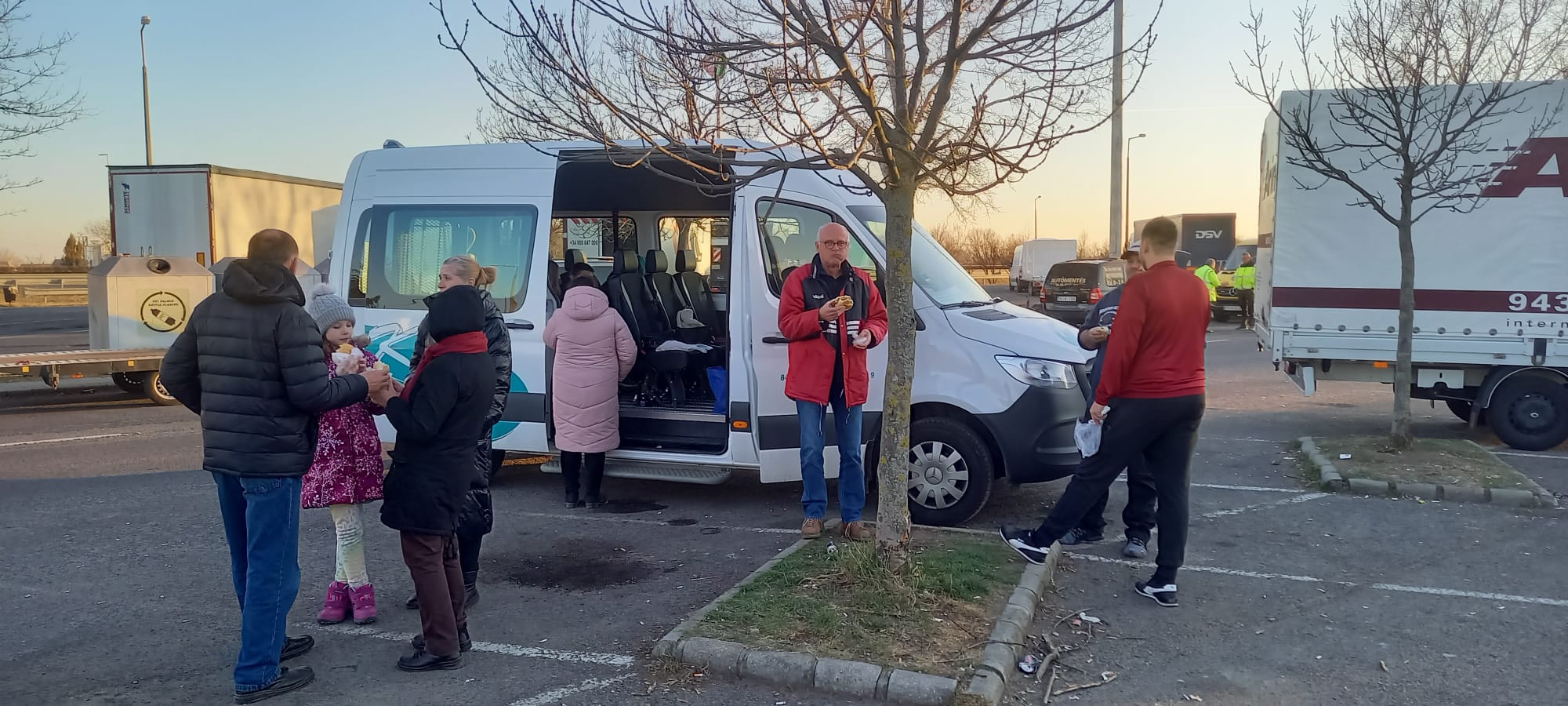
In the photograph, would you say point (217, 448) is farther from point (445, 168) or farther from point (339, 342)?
point (445, 168)

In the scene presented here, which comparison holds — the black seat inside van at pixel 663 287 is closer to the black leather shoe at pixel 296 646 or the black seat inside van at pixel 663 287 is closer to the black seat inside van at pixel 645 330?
the black seat inside van at pixel 645 330

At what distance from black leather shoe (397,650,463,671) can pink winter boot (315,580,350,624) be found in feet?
2.44

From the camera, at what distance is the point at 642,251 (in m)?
9.57

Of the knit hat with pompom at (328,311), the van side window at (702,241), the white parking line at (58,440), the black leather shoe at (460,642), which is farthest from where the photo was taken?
the white parking line at (58,440)

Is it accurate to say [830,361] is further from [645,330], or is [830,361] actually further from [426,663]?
[645,330]

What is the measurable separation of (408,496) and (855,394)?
102 inches

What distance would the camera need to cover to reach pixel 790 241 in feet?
22.8

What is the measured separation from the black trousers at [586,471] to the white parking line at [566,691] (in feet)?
10.0

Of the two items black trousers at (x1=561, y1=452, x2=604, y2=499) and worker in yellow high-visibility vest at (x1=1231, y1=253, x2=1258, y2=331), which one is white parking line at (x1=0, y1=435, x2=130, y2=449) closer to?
black trousers at (x1=561, y1=452, x2=604, y2=499)

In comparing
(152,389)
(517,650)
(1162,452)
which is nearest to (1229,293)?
(1162,452)

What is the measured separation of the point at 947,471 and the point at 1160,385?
1.77 m

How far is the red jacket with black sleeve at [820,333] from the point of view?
5.78 m

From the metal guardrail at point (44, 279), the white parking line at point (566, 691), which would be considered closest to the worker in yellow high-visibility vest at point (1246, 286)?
the white parking line at point (566, 691)

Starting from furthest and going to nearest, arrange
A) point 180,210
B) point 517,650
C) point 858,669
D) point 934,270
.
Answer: point 180,210 → point 934,270 → point 517,650 → point 858,669
